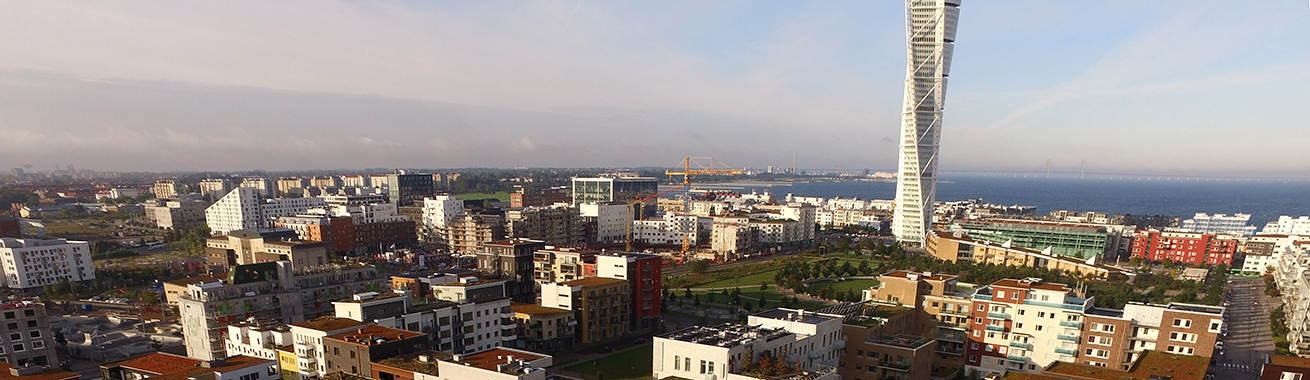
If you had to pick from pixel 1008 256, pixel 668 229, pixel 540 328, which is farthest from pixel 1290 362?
pixel 668 229

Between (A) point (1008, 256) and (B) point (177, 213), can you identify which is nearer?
(A) point (1008, 256)

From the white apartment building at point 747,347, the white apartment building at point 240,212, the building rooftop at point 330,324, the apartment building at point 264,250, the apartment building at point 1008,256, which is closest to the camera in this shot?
the white apartment building at point 747,347

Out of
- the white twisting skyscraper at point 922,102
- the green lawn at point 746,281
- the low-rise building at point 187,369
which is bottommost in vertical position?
the green lawn at point 746,281

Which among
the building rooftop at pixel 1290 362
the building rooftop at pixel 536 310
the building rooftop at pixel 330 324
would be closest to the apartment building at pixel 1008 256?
the building rooftop at pixel 1290 362

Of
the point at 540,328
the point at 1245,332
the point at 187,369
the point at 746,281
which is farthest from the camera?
the point at 746,281

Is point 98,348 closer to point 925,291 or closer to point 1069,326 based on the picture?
point 925,291

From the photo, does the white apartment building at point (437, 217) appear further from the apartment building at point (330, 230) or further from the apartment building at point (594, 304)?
the apartment building at point (594, 304)

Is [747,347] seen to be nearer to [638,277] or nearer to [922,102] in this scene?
[638,277]
